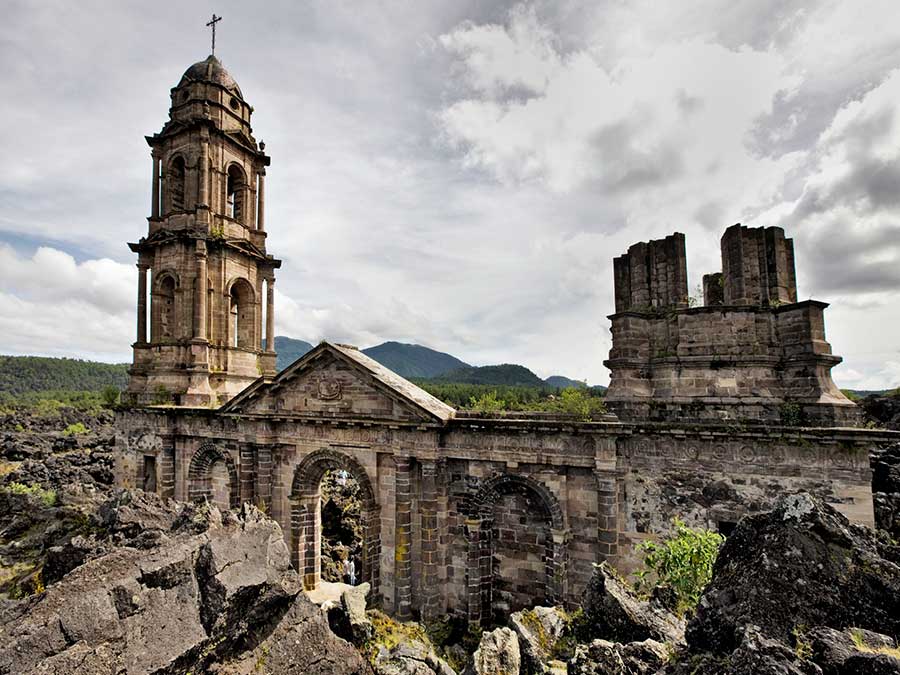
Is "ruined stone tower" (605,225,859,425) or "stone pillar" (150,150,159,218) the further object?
"stone pillar" (150,150,159,218)

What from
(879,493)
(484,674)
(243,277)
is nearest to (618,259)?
(484,674)

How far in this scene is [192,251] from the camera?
74.8 feet

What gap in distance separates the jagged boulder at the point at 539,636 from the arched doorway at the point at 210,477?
14.9 metres

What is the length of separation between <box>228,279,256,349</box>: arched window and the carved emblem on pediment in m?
8.79

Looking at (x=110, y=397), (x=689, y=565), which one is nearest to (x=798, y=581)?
(x=689, y=565)

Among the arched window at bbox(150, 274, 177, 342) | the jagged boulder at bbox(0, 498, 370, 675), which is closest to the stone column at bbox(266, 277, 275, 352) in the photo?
the arched window at bbox(150, 274, 177, 342)

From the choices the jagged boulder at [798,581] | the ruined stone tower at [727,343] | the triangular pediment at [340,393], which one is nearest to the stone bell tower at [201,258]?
the triangular pediment at [340,393]

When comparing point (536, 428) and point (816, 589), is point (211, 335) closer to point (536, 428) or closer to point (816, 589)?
point (536, 428)

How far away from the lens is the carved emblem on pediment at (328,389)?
695 inches

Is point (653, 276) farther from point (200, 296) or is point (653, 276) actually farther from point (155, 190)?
point (155, 190)

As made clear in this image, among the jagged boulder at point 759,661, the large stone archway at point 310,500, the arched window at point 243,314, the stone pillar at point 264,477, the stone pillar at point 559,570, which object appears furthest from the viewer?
the arched window at point 243,314

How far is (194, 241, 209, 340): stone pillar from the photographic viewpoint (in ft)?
74.0

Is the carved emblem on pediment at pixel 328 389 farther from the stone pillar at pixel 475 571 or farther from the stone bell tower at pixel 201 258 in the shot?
the stone bell tower at pixel 201 258

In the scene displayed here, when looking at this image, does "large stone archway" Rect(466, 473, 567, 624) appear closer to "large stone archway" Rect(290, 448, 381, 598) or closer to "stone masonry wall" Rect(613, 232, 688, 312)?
"large stone archway" Rect(290, 448, 381, 598)
